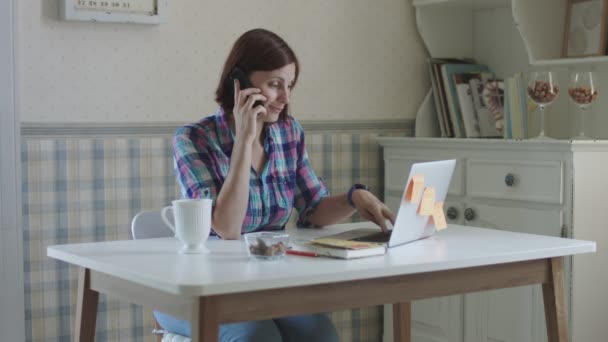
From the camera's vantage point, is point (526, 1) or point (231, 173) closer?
point (231, 173)

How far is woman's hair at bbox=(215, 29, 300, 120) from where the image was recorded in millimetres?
2436

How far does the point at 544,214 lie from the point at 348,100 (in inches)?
38.1

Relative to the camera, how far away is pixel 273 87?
95.9 inches

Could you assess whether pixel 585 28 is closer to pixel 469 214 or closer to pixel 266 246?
pixel 469 214

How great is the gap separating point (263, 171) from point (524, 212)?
1024 millimetres

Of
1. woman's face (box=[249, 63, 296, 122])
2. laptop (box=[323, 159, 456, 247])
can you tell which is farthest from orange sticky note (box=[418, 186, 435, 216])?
woman's face (box=[249, 63, 296, 122])

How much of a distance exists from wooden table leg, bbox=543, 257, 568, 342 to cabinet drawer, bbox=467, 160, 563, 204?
0.81 metres

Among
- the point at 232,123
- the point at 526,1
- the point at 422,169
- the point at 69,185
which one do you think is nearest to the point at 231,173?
the point at 232,123

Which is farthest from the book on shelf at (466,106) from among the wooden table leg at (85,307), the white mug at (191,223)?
the wooden table leg at (85,307)

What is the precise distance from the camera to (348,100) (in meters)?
3.59

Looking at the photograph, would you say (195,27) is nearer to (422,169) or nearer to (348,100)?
(348,100)

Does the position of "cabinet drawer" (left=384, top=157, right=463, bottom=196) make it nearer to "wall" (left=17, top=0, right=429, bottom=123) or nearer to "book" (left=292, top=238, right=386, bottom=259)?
"wall" (left=17, top=0, right=429, bottom=123)

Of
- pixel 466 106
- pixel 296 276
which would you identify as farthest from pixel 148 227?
pixel 466 106

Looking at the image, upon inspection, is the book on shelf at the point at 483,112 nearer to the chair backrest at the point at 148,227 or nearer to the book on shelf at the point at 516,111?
the book on shelf at the point at 516,111
